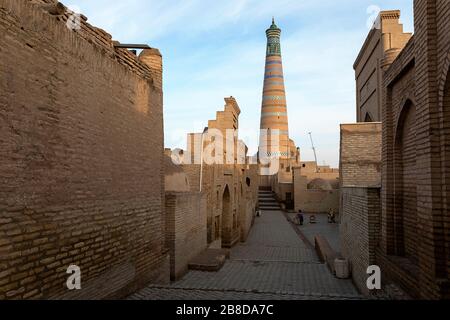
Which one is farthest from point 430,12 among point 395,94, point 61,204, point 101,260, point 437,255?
point 101,260

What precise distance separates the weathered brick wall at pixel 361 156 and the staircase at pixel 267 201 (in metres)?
21.0

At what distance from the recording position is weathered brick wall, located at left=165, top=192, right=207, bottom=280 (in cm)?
934

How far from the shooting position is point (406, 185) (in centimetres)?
664

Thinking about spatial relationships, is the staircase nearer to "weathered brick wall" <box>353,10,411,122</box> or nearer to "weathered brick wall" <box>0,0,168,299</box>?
"weathered brick wall" <box>353,10,411,122</box>

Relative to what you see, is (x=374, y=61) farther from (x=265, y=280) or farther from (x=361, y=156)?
(x=265, y=280)

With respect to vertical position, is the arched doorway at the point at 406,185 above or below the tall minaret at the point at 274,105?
below

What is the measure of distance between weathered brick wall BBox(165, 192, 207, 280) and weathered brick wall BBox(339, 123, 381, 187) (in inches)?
227

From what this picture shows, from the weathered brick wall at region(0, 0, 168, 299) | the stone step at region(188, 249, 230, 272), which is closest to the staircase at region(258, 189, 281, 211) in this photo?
the stone step at region(188, 249, 230, 272)

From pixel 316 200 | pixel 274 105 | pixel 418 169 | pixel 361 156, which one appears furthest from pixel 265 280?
pixel 274 105

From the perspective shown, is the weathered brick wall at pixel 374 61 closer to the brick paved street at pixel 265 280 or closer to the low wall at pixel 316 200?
the brick paved street at pixel 265 280

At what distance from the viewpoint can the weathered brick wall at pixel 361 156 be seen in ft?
46.1

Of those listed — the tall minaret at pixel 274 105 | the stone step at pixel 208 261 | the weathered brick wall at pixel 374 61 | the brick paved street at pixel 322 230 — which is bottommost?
the brick paved street at pixel 322 230

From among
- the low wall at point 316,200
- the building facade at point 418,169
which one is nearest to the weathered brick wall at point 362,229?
the building facade at point 418,169

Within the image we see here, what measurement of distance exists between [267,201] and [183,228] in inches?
1111
